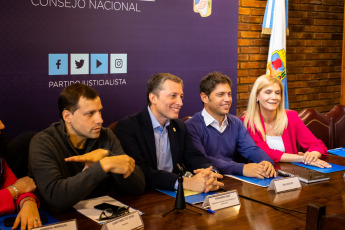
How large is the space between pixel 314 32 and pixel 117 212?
4.41 metres

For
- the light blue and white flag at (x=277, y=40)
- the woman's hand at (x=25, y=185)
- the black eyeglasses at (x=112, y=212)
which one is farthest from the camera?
the light blue and white flag at (x=277, y=40)

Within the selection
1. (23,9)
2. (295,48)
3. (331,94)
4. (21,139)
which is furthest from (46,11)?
(331,94)

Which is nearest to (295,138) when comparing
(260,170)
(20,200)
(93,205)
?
(260,170)

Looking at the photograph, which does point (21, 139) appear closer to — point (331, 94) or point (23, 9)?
point (23, 9)

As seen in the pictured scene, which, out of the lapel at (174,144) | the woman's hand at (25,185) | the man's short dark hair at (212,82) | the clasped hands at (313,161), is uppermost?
the man's short dark hair at (212,82)

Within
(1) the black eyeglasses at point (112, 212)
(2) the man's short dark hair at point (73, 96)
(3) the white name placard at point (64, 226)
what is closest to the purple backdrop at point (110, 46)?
(2) the man's short dark hair at point (73, 96)

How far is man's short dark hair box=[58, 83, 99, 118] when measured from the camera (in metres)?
2.35

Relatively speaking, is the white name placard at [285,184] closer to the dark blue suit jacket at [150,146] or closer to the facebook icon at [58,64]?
the dark blue suit jacket at [150,146]

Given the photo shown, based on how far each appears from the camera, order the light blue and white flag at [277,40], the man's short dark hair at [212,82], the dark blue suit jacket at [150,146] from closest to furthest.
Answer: the dark blue suit jacket at [150,146] → the man's short dark hair at [212,82] → the light blue and white flag at [277,40]

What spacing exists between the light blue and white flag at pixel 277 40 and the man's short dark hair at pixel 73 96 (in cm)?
288

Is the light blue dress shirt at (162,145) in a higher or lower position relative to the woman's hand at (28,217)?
higher

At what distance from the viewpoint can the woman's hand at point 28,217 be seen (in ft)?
6.13

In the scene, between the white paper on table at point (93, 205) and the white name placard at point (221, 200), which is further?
the white name placard at point (221, 200)

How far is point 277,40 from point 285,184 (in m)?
2.64
